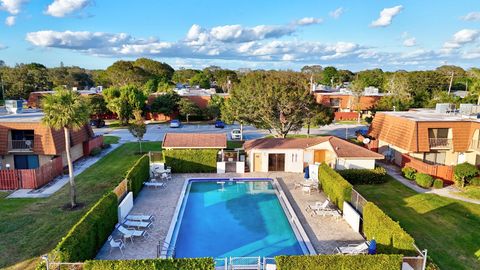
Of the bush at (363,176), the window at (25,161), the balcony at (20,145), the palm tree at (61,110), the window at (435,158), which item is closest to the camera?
the palm tree at (61,110)

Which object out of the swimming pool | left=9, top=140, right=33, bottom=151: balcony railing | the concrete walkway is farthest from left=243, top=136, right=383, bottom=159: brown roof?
left=9, top=140, right=33, bottom=151: balcony railing

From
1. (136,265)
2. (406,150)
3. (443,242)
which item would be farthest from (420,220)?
(136,265)

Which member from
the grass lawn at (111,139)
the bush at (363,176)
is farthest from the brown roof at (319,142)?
the grass lawn at (111,139)

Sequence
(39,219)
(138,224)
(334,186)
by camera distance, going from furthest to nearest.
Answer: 1. (334,186)
2. (39,219)
3. (138,224)

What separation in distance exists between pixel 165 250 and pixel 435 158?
2490 cm

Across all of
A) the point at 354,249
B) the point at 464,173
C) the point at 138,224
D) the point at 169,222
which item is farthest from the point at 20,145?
the point at 464,173

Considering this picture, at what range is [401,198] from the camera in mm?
21844

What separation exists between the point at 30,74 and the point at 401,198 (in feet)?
281

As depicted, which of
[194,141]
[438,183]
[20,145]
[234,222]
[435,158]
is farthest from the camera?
[435,158]

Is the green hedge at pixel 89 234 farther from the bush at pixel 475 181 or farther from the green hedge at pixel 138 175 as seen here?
the bush at pixel 475 181

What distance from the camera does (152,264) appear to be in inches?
428

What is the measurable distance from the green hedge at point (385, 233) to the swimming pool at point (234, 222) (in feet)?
9.54

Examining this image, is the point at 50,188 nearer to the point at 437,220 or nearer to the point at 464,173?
the point at 437,220

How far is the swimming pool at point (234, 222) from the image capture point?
15.5m
